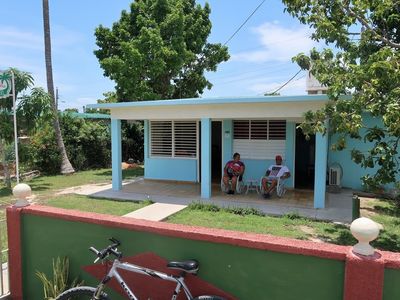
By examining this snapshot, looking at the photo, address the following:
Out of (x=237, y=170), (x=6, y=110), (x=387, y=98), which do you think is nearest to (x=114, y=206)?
(x=237, y=170)

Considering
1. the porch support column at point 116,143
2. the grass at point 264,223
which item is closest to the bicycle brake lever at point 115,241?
the grass at point 264,223

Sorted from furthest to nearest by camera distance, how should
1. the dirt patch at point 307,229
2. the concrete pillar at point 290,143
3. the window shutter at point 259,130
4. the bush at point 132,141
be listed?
the bush at point 132,141 < the window shutter at point 259,130 < the concrete pillar at point 290,143 < the dirt patch at point 307,229

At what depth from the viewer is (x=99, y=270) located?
3656 millimetres

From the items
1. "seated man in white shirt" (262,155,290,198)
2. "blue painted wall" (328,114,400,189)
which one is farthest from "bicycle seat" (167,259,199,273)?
"blue painted wall" (328,114,400,189)

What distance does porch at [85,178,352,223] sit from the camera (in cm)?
868

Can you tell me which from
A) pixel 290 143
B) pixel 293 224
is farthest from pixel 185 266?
pixel 290 143

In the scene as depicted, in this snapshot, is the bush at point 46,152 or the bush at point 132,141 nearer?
the bush at point 46,152

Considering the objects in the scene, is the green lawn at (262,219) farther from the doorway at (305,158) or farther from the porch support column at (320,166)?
the doorway at (305,158)

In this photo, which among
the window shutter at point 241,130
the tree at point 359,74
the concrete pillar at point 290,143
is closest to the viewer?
the tree at point 359,74

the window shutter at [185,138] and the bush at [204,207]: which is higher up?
the window shutter at [185,138]

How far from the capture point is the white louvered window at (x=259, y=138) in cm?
1187

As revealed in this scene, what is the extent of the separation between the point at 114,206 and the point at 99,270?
19.0 feet

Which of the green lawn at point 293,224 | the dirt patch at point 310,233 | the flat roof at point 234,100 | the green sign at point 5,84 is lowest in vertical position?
the dirt patch at point 310,233

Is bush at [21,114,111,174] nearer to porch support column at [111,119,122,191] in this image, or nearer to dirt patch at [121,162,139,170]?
dirt patch at [121,162,139,170]
